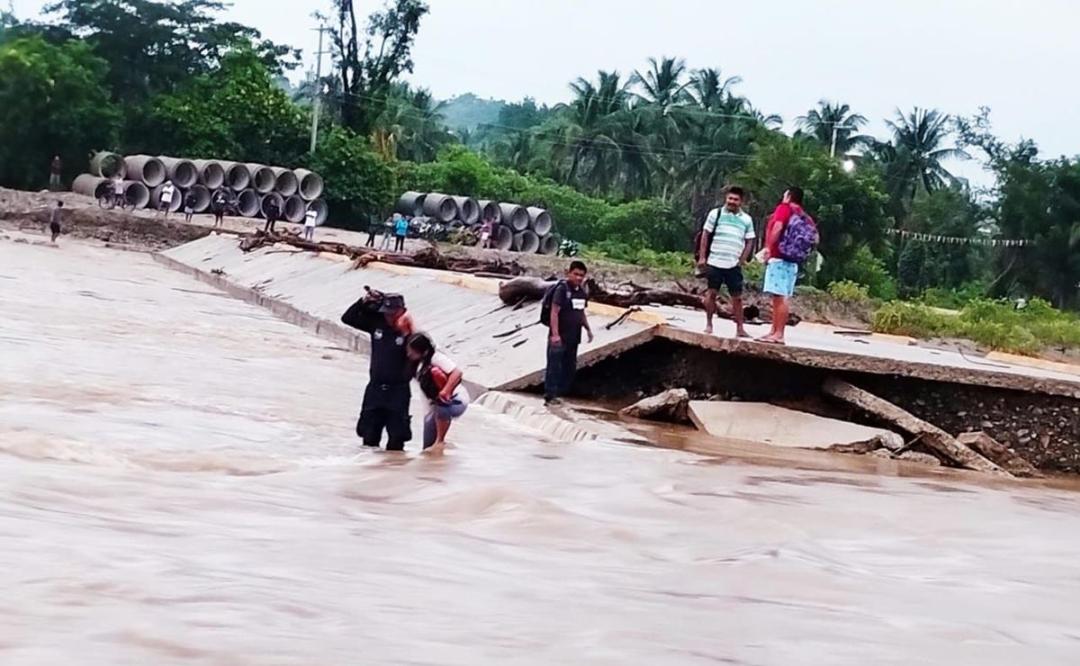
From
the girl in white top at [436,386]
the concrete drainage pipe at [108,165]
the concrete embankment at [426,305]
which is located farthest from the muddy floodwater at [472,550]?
the concrete drainage pipe at [108,165]

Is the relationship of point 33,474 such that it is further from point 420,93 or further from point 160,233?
point 420,93

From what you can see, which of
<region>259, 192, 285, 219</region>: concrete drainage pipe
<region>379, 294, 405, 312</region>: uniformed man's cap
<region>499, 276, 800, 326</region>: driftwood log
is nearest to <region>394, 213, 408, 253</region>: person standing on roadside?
<region>259, 192, 285, 219</region>: concrete drainage pipe

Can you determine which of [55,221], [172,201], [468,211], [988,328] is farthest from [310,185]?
[988,328]

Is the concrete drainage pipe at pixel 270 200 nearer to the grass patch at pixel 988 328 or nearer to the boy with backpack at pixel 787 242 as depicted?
the grass patch at pixel 988 328

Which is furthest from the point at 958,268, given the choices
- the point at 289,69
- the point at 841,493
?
the point at 841,493

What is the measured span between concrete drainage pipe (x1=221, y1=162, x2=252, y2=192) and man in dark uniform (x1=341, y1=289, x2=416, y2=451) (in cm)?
3613

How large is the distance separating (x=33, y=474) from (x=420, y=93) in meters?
67.7

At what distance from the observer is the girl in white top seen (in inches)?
347

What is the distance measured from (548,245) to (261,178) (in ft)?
33.3

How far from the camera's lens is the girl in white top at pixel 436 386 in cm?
882

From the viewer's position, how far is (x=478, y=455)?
9.65 m

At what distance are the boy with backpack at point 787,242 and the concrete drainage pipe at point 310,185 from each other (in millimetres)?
35616

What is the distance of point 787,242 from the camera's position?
11352mm

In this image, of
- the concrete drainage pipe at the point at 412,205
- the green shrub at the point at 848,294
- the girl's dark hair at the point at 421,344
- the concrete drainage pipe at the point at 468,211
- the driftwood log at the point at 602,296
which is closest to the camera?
the girl's dark hair at the point at 421,344
